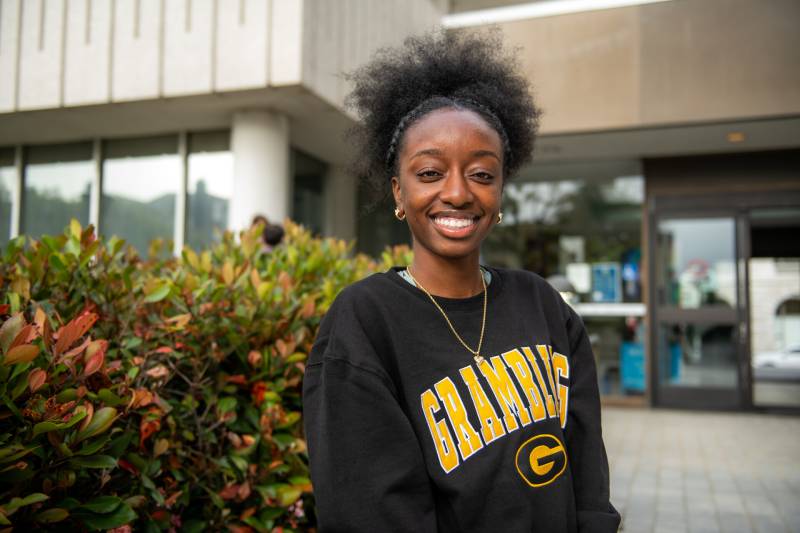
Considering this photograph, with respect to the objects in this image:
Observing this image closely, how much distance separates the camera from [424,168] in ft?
5.14

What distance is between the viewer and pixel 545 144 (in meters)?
8.69

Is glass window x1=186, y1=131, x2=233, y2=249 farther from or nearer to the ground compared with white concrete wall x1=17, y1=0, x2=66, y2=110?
nearer to the ground

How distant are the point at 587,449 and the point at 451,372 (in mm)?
449

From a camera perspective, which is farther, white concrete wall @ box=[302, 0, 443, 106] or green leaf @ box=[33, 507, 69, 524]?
white concrete wall @ box=[302, 0, 443, 106]

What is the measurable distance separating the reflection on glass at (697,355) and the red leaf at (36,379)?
9.02 metres

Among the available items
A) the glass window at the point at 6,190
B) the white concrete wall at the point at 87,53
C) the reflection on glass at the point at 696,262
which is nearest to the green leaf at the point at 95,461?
the white concrete wall at the point at 87,53

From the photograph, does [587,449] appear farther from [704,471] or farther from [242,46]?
[242,46]

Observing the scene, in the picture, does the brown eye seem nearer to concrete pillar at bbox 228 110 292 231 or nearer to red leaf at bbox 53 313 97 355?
red leaf at bbox 53 313 97 355

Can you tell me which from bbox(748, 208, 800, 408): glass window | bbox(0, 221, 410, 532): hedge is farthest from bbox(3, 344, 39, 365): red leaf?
bbox(748, 208, 800, 408): glass window

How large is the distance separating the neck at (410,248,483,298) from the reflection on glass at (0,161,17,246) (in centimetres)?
917

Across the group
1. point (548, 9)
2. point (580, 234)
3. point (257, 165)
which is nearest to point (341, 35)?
point (257, 165)

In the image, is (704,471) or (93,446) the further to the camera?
(704,471)

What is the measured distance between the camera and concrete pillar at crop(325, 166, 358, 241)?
9.57m

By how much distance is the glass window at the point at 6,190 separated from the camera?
29.1ft
